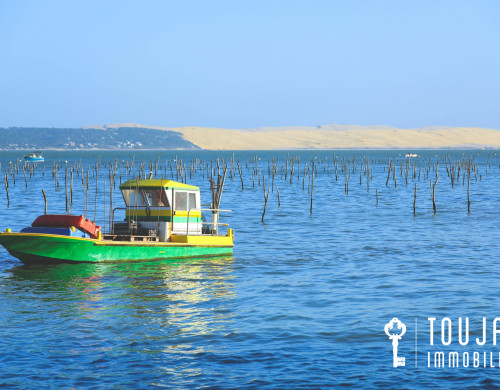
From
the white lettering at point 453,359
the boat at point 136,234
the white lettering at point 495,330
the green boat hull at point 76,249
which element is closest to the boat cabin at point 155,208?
the boat at point 136,234

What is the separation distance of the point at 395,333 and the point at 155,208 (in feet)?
43.8

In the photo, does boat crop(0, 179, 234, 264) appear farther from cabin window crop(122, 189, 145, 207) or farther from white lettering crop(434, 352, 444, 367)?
white lettering crop(434, 352, 444, 367)

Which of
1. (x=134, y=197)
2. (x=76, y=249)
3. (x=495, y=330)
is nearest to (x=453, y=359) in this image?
(x=495, y=330)

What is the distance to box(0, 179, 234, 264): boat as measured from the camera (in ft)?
83.6

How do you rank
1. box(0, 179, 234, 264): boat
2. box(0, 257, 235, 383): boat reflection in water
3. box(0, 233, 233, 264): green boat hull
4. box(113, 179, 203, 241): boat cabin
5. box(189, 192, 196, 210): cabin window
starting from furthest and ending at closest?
box(189, 192, 196, 210): cabin window < box(113, 179, 203, 241): boat cabin < box(0, 179, 234, 264): boat < box(0, 233, 233, 264): green boat hull < box(0, 257, 235, 383): boat reflection in water

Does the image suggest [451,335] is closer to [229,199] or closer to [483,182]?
[229,199]

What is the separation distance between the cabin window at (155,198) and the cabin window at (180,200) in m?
0.44

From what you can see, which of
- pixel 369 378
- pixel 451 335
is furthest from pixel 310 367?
pixel 451 335

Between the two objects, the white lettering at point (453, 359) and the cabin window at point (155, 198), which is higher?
the cabin window at point (155, 198)

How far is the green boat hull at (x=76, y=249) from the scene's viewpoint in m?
25.2

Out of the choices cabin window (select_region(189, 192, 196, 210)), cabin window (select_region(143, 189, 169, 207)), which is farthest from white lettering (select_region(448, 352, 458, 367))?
cabin window (select_region(189, 192, 196, 210))

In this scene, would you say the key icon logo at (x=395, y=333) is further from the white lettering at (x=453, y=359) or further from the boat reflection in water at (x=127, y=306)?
the boat reflection in water at (x=127, y=306)

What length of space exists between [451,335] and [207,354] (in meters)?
5.60

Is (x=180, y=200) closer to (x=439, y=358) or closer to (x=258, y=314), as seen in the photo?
(x=258, y=314)
